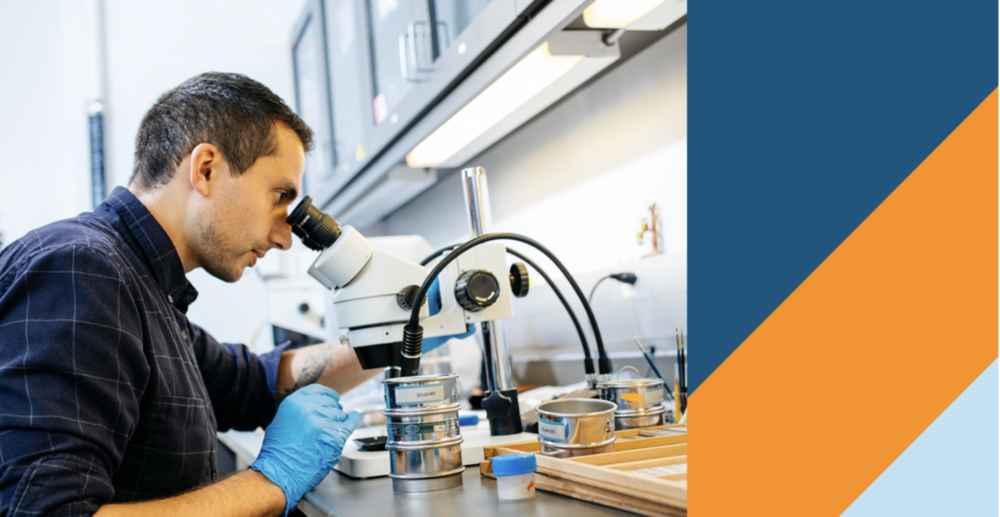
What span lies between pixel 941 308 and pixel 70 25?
445cm

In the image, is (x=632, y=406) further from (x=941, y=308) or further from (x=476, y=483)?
(x=941, y=308)

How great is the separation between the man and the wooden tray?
43 centimetres

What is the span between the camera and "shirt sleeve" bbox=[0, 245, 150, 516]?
2.61 ft

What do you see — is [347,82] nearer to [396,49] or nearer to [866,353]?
[396,49]

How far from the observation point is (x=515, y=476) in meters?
0.79

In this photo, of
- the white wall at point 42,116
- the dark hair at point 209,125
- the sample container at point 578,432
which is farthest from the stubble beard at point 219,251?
the white wall at point 42,116

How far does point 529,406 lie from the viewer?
1436 millimetres

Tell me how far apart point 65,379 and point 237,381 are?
722mm

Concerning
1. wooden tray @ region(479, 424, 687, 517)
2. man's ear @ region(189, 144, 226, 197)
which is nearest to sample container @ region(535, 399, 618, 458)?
wooden tray @ region(479, 424, 687, 517)

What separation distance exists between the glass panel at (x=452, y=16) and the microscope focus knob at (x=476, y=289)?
61 centimetres

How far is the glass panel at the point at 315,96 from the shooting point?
2.77 meters

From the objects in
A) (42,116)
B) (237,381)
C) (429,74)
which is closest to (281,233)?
(237,381)

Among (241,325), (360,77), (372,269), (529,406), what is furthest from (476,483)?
(241,325)

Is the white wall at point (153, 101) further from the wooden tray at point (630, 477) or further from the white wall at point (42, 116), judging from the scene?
the wooden tray at point (630, 477)
